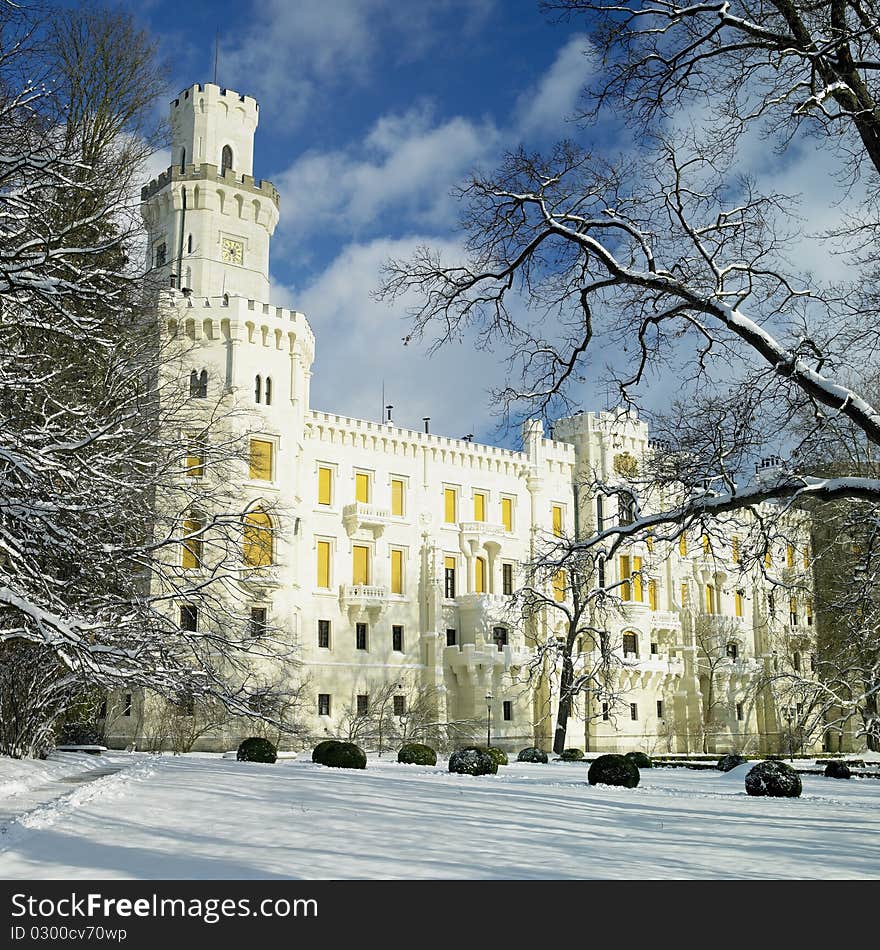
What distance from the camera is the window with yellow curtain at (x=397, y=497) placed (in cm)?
4434

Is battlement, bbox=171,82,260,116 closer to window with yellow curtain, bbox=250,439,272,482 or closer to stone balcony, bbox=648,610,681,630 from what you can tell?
window with yellow curtain, bbox=250,439,272,482

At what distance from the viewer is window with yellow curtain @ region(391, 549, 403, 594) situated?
4362 cm

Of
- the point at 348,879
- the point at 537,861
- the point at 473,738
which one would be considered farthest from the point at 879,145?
the point at 473,738

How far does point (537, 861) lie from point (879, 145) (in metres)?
8.62

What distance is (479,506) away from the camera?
47.1 metres

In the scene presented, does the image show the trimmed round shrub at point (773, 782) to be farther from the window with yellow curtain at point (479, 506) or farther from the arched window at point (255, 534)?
the window with yellow curtain at point (479, 506)

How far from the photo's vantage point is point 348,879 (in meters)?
7.42

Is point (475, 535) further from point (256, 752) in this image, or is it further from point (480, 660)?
point (256, 752)

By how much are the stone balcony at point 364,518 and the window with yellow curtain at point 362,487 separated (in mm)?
484

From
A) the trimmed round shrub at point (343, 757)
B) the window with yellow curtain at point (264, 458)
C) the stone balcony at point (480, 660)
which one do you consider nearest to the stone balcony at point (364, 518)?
the window with yellow curtain at point (264, 458)

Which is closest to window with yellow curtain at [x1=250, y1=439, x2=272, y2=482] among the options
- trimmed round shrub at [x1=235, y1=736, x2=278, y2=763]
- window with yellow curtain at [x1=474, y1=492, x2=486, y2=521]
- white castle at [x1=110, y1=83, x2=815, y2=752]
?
white castle at [x1=110, y1=83, x2=815, y2=752]

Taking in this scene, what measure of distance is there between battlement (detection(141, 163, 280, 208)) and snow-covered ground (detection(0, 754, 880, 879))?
28809mm

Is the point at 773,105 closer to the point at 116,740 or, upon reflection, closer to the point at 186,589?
the point at 186,589

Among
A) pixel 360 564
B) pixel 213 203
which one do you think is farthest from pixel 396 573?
pixel 213 203
